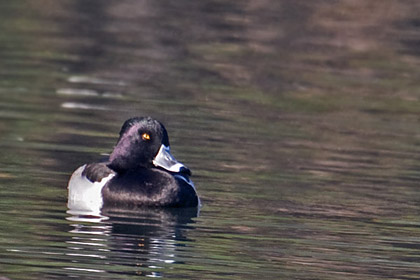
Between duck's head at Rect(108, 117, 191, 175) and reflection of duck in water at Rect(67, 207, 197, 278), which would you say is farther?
duck's head at Rect(108, 117, 191, 175)

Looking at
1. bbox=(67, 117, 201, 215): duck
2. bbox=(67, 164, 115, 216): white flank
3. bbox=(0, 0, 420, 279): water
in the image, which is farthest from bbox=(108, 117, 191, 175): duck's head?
bbox=(0, 0, 420, 279): water

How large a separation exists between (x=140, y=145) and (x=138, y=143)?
0.03 metres

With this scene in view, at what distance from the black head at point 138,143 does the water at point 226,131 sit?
66 cm

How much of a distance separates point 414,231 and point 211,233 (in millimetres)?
1841

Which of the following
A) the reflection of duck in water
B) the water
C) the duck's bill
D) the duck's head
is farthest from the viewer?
the duck's head

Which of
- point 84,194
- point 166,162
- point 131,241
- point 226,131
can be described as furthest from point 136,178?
point 226,131

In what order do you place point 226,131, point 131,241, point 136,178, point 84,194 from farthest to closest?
point 226,131, point 136,178, point 84,194, point 131,241

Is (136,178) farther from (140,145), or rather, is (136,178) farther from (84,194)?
(84,194)

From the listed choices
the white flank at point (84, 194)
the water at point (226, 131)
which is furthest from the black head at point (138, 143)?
the water at point (226, 131)

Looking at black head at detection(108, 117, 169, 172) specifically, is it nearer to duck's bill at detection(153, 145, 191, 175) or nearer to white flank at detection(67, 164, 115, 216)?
duck's bill at detection(153, 145, 191, 175)

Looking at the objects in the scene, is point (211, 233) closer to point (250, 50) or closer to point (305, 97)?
point (305, 97)

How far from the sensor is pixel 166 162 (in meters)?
12.5

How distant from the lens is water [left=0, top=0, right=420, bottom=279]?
10227 millimetres

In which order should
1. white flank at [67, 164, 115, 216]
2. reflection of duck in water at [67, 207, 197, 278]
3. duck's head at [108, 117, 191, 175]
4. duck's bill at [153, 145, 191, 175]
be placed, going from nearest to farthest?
1. reflection of duck in water at [67, 207, 197, 278]
2. white flank at [67, 164, 115, 216]
3. duck's bill at [153, 145, 191, 175]
4. duck's head at [108, 117, 191, 175]
